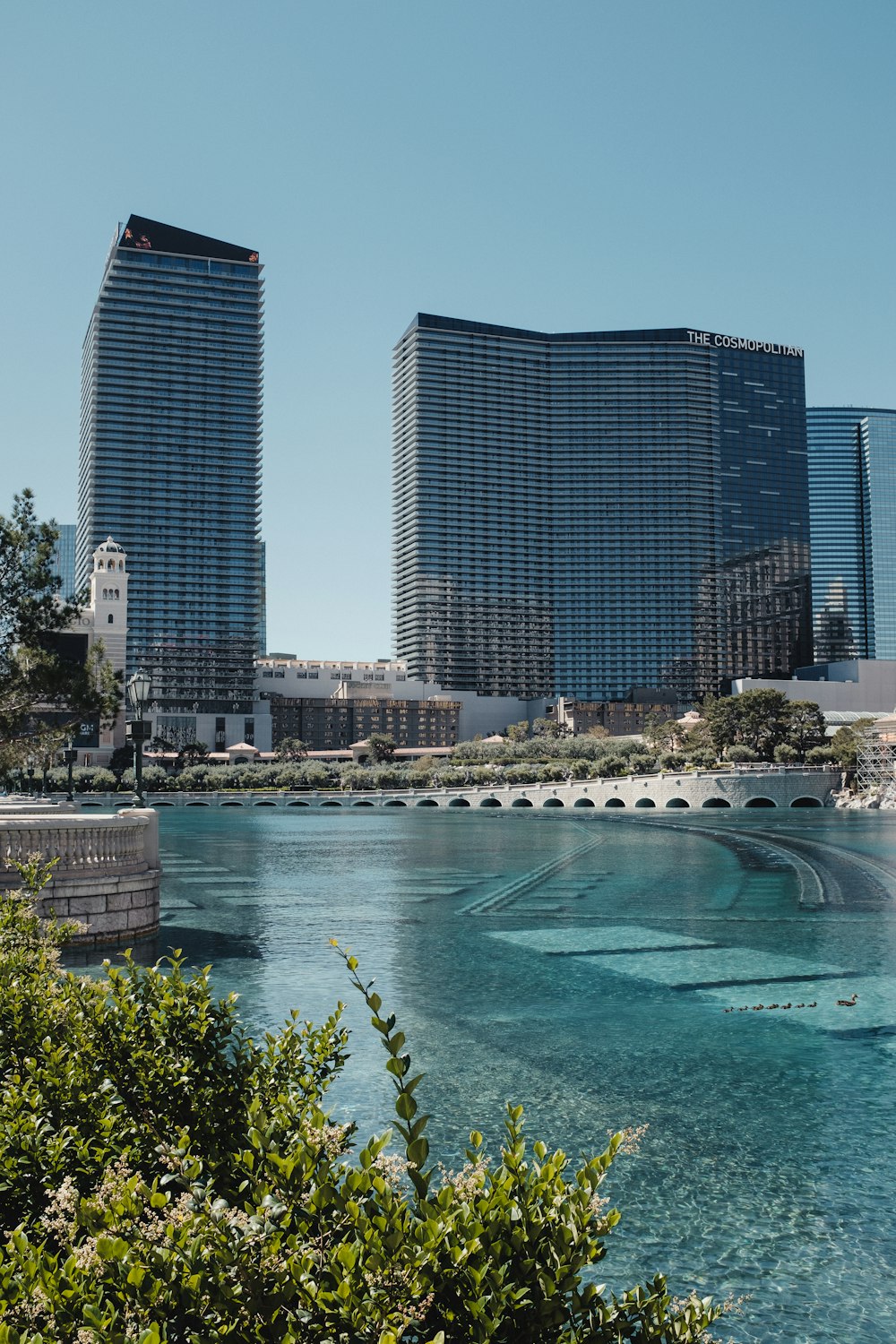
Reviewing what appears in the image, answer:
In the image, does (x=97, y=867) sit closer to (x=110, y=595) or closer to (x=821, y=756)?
(x=821, y=756)

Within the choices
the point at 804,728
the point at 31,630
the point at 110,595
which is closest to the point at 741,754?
the point at 804,728

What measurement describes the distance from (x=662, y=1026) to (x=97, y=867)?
46.1 feet

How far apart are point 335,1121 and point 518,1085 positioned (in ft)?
10.3

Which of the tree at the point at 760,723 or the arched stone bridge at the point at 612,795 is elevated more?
the tree at the point at 760,723

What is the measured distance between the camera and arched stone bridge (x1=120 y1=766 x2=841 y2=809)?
12481 cm

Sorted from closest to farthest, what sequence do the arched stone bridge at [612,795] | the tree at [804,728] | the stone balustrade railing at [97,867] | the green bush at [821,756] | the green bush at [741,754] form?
the stone balustrade railing at [97,867] → the arched stone bridge at [612,795] → the green bush at [821,756] → the green bush at [741,754] → the tree at [804,728]

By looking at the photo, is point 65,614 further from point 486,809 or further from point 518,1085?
point 486,809

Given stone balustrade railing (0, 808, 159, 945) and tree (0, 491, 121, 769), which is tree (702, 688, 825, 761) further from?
stone balustrade railing (0, 808, 159, 945)

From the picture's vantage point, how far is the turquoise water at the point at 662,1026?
34.4 feet

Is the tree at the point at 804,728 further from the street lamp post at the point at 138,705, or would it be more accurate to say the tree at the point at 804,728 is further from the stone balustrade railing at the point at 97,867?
the stone balustrade railing at the point at 97,867

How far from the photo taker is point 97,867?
24.5 meters

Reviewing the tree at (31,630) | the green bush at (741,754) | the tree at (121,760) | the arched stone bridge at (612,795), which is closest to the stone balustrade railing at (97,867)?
the tree at (31,630)

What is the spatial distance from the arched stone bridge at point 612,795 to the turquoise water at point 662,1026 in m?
75.9

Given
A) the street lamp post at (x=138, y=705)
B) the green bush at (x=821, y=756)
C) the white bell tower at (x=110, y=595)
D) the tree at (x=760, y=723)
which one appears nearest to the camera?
the street lamp post at (x=138, y=705)
